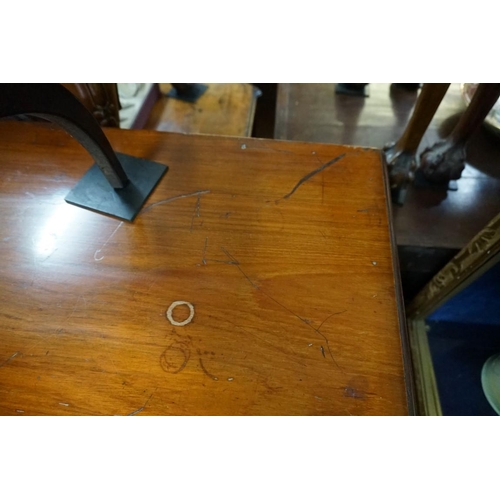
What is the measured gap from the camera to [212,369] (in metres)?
0.38

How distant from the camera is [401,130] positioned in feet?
2.79

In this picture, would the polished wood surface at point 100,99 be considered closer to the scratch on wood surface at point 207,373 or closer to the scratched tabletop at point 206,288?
the scratched tabletop at point 206,288

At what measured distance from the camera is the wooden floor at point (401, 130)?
2.24 feet

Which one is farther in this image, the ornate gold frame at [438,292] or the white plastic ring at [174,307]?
the ornate gold frame at [438,292]

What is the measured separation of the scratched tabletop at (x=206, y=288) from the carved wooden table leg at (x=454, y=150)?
0.67 ft

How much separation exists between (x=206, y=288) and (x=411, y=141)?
444 mm

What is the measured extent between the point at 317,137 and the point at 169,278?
59 cm

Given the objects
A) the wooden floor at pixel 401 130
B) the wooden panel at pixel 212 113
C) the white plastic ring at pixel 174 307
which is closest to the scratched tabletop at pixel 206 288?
the white plastic ring at pixel 174 307

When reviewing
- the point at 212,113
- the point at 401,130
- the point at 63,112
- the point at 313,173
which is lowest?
the point at 212,113

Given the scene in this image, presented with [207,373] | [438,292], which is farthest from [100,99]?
[438,292]

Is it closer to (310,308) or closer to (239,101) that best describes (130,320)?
Answer: (310,308)

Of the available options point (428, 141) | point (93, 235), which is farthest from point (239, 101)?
point (93, 235)

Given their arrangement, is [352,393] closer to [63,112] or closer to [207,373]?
[207,373]

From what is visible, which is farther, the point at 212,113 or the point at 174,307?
the point at 212,113
